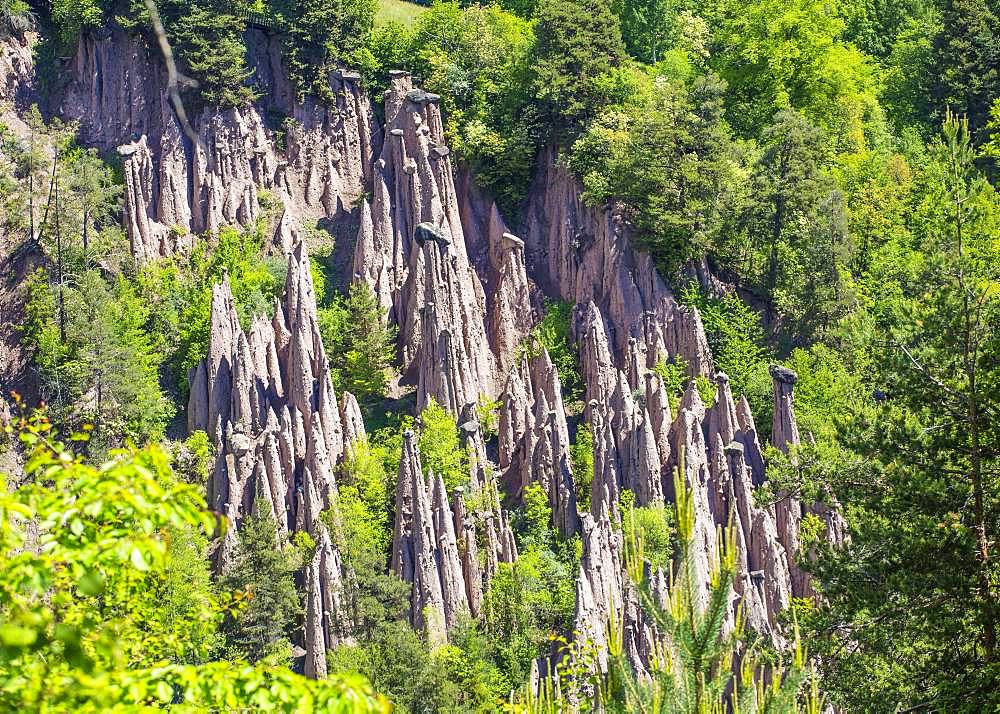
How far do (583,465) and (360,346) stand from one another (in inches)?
308

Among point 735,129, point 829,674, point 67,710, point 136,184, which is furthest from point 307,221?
point 67,710

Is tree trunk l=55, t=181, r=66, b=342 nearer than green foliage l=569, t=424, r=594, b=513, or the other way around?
green foliage l=569, t=424, r=594, b=513

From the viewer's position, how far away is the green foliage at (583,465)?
39.9m

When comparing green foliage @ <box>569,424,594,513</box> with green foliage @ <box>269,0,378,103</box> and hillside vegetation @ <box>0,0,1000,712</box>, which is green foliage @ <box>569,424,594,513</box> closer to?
hillside vegetation @ <box>0,0,1000,712</box>

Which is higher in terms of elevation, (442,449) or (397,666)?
(442,449)

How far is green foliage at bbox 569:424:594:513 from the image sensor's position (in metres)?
39.9

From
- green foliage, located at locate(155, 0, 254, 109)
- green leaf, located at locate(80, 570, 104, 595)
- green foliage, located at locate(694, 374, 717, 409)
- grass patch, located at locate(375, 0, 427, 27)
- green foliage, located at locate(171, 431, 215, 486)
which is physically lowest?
green leaf, located at locate(80, 570, 104, 595)

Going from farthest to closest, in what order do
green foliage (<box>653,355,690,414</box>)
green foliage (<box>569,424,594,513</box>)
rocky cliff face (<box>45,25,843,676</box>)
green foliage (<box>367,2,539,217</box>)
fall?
green foliage (<box>367,2,539,217</box>), green foliage (<box>653,355,690,414</box>), green foliage (<box>569,424,594,513</box>), rocky cliff face (<box>45,25,843,676</box>)

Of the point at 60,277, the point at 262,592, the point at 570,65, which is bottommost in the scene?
the point at 262,592

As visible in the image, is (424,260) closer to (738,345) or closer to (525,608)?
(738,345)

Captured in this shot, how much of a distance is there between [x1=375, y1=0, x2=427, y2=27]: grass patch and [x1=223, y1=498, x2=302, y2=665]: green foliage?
22397 mm

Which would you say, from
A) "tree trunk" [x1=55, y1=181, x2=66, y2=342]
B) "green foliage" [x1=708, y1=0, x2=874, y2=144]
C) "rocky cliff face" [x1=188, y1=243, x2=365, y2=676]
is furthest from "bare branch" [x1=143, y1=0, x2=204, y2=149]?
"green foliage" [x1=708, y1=0, x2=874, y2=144]

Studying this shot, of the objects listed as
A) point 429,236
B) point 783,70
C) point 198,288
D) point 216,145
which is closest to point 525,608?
point 429,236

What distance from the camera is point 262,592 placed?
3516 cm
